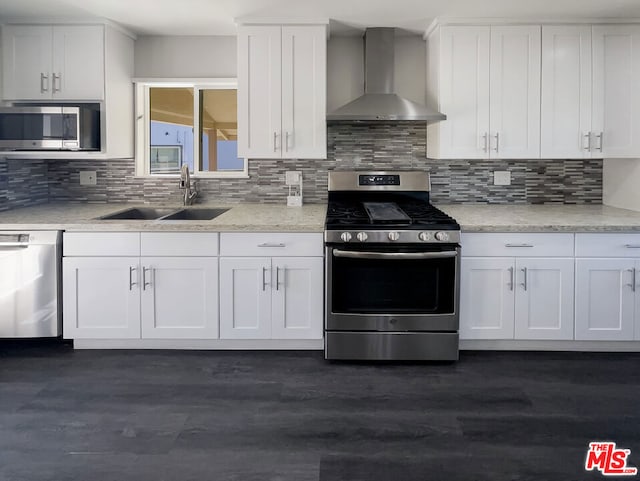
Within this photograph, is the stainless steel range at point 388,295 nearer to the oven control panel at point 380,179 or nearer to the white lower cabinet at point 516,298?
the white lower cabinet at point 516,298

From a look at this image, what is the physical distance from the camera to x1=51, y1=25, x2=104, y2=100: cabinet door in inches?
155

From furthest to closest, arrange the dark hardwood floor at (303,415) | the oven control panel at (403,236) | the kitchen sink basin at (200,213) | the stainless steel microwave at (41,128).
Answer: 1. the kitchen sink basin at (200,213)
2. the stainless steel microwave at (41,128)
3. the oven control panel at (403,236)
4. the dark hardwood floor at (303,415)

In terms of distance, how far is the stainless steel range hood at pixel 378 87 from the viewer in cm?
389

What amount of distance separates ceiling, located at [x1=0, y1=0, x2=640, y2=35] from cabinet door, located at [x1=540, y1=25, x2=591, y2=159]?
0.14 m

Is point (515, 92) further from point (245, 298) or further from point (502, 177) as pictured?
point (245, 298)

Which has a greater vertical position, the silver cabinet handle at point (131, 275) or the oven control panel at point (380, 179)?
the oven control panel at point (380, 179)

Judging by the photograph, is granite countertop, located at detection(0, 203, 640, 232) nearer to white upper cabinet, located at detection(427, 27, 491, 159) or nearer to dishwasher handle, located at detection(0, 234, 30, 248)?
dishwasher handle, located at detection(0, 234, 30, 248)

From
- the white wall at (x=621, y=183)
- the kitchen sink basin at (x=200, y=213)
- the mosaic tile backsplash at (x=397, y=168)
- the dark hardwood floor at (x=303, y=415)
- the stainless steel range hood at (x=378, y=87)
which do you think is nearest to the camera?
the dark hardwood floor at (x=303, y=415)

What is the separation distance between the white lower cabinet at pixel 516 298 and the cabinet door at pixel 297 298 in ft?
2.85

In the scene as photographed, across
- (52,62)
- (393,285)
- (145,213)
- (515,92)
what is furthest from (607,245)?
(52,62)

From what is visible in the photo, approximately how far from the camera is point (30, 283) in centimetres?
357

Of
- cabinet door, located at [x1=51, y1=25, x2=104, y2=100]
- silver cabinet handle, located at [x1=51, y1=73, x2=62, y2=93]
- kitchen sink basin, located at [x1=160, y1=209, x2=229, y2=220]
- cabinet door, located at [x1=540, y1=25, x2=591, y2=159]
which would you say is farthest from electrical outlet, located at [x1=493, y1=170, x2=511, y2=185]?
silver cabinet handle, located at [x1=51, y1=73, x2=62, y2=93]

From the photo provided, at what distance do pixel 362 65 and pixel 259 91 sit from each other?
0.84 m

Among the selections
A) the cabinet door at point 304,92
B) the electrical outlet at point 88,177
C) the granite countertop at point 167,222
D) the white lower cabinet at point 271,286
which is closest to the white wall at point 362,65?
the cabinet door at point 304,92
